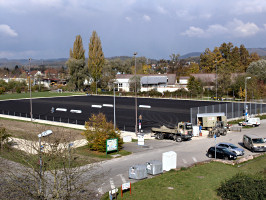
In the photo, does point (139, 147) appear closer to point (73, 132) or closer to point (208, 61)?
point (73, 132)

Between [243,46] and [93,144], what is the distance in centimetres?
12786

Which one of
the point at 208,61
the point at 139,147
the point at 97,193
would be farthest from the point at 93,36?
the point at 97,193

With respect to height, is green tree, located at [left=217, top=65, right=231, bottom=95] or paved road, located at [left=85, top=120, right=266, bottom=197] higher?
green tree, located at [left=217, top=65, right=231, bottom=95]

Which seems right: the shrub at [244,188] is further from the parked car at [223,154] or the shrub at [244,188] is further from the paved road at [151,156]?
the parked car at [223,154]

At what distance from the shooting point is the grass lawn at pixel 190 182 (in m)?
16.8

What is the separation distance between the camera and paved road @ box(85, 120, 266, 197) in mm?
20031

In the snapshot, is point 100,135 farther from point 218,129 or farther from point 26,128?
point 26,128

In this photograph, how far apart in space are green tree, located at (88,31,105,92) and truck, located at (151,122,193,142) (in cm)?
8077

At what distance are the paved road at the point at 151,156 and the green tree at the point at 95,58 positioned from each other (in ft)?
265

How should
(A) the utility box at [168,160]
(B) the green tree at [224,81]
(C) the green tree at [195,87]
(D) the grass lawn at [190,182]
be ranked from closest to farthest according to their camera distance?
1. (D) the grass lawn at [190,182]
2. (A) the utility box at [168,160]
3. (B) the green tree at [224,81]
4. (C) the green tree at [195,87]

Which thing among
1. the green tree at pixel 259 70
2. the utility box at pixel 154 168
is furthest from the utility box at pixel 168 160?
the green tree at pixel 259 70

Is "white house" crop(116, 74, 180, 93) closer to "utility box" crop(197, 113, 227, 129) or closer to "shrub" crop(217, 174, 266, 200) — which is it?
"utility box" crop(197, 113, 227, 129)

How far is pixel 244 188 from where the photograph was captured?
1559cm

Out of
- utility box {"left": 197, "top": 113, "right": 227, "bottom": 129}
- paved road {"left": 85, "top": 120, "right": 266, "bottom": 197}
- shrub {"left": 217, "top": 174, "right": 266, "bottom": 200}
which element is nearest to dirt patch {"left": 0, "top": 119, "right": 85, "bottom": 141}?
paved road {"left": 85, "top": 120, "right": 266, "bottom": 197}
